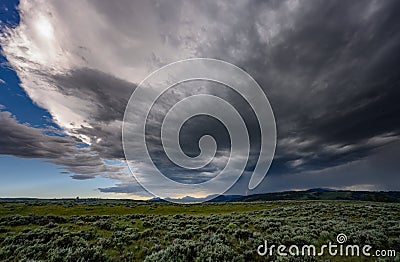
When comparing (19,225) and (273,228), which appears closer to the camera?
(273,228)

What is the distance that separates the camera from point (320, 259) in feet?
32.6

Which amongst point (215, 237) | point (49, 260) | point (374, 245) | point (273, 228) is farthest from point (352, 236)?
point (49, 260)

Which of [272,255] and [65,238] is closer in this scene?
[272,255]

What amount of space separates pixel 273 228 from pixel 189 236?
7190 mm

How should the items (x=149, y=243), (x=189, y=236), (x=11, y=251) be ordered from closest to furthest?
(x=11, y=251) → (x=149, y=243) → (x=189, y=236)

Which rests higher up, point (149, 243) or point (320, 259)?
point (320, 259)

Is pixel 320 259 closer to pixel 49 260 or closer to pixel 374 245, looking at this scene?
pixel 374 245

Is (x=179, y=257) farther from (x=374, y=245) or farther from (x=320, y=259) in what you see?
(x=374, y=245)

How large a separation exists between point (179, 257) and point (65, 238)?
9.72m

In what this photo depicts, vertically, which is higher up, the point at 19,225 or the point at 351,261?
the point at 351,261

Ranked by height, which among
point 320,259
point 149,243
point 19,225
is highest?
point 320,259

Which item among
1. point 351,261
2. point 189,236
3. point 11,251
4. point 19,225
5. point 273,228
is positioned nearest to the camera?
point 351,261

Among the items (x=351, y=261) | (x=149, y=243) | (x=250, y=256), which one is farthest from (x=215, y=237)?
(x=351, y=261)

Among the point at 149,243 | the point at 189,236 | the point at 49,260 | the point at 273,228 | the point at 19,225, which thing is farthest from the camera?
the point at 19,225
